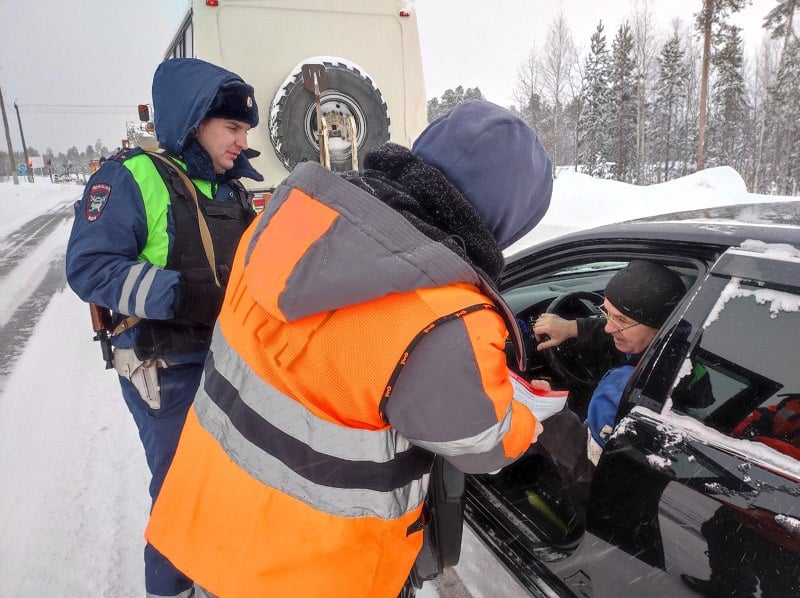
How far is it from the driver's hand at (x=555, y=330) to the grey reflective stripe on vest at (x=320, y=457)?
1397 millimetres

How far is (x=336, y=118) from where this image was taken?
479cm

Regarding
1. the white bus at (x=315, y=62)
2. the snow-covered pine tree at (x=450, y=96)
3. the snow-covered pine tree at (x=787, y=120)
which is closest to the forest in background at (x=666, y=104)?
the snow-covered pine tree at (x=787, y=120)

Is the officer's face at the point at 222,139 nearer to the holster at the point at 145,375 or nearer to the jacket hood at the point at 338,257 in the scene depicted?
the holster at the point at 145,375

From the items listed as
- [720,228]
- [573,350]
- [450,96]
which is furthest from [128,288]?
[450,96]

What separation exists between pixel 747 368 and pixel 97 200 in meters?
1.88

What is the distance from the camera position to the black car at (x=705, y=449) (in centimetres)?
100

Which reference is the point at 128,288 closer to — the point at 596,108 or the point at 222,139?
the point at 222,139

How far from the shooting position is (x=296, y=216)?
0.89 m

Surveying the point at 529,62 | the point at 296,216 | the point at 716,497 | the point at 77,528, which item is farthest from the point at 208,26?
the point at 529,62

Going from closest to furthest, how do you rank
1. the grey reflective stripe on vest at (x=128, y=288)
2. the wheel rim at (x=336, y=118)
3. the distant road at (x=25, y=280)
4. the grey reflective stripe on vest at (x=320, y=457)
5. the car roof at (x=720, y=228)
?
the grey reflective stripe on vest at (x=320, y=457)
the car roof at (x=720, y=228)
the grey reflective stripe on vest at (x=128, y=288)
the wheel rim at (x=336, y=118)
the distant road at (x=25, y=280)

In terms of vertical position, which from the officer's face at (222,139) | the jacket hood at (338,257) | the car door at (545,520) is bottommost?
the car door at (545,520)

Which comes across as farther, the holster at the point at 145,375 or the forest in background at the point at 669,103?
the forest in background at the point at 669,103

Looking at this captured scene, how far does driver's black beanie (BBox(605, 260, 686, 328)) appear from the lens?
1.59 metres

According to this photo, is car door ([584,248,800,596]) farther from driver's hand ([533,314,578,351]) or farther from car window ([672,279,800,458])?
driver's hand ([533,314,578,351])
